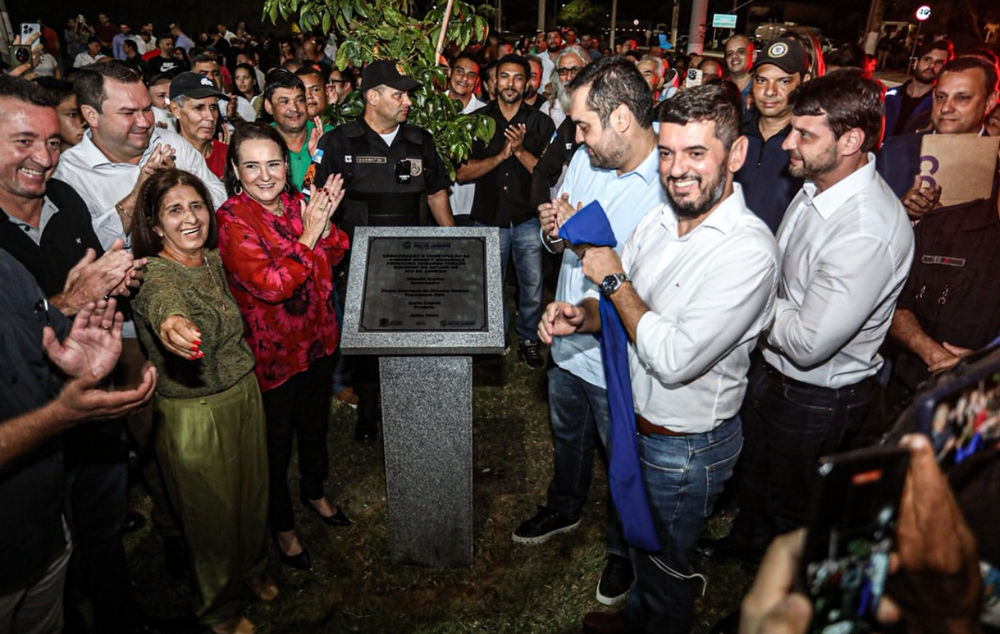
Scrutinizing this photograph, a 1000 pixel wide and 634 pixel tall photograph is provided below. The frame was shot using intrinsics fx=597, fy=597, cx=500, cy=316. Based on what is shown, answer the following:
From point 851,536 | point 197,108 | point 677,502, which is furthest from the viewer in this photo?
point 197,108

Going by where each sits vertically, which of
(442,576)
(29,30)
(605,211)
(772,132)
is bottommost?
(442,576)

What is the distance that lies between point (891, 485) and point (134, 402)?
2.12 m

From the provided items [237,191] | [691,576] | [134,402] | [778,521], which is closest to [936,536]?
[691,576]

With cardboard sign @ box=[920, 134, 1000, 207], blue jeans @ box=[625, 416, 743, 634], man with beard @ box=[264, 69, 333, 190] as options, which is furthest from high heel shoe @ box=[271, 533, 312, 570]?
cardboard sign @ box=[920, 134, 1000, 207]

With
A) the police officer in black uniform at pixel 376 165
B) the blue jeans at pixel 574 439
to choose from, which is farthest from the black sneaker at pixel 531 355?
the blue jeans at pixel 574 439

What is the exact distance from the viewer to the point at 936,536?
967mm

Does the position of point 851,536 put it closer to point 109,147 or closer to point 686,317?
point 686,317

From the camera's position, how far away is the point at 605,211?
10.7 ft

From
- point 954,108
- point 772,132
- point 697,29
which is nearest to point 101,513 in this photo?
point 772,132

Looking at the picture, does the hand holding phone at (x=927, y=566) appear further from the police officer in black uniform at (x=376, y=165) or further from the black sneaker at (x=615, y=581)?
the police officer in black uniform at (x=376, y=165)

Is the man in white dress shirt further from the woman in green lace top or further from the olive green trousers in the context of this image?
the olive green trousers

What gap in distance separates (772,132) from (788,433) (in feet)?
7.87

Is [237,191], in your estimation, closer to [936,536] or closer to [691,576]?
[691,576]

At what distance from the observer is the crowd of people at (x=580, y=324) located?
2.22 m
